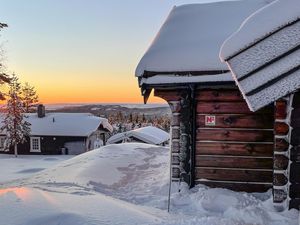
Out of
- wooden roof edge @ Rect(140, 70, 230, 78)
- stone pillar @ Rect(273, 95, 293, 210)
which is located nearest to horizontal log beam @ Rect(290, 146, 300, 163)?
stone pillar @ Rect(273, 95, 293, 210)

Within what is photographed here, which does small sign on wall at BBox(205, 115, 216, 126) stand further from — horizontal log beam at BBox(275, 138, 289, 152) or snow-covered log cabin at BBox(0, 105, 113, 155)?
snow-covered log cabin at BBox(0, 105, 113, 155)

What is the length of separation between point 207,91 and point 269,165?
85.4 inches

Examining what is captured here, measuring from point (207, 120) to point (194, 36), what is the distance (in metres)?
2.18

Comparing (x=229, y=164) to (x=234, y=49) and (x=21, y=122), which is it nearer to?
(x=234, y=49)

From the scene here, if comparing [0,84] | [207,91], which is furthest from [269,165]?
[0,84]

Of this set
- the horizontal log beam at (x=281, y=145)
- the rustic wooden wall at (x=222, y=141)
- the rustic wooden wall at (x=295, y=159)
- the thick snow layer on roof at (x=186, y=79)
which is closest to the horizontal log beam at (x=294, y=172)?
the rustic wooden wall at (x=295, y=159)

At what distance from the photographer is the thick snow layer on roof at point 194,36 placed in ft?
28.0

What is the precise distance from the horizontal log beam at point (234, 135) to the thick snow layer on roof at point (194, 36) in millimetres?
1528

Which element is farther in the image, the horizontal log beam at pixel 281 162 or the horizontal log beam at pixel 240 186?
the horizontal log beam at pixel 240 186

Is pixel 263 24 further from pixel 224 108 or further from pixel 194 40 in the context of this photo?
pixel 194 40

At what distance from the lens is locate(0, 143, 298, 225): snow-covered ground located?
5.16 meters

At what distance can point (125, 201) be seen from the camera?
8023 millimetres

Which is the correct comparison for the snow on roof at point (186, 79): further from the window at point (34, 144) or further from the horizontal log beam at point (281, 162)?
the window at point (34, 144)

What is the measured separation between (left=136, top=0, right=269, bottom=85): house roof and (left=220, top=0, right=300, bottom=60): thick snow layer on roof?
174 inches
